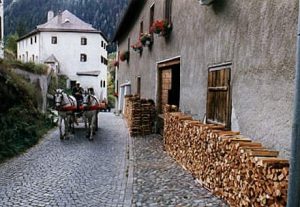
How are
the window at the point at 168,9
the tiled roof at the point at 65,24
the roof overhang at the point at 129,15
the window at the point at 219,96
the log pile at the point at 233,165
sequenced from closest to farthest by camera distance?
the log pile at the point at 233,165
the window at the point at 219,96
the window at the point at 168,9
the roof overhang at the point at 129,15
the tiled roof at the point at 65,24

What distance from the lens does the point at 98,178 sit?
7.97m

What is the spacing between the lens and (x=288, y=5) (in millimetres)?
5094

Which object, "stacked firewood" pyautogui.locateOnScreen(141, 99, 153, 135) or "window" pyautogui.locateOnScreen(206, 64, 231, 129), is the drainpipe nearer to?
"window" pyautogui.locateOnScreen(206, 64, 231, 129)

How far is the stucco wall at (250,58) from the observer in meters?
5.11

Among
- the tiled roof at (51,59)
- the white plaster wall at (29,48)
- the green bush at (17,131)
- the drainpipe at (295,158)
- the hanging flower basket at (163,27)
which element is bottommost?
the green bush at (17,131)

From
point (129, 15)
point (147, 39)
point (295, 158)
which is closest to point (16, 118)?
point (147, 39)

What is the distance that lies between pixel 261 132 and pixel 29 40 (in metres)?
59.1

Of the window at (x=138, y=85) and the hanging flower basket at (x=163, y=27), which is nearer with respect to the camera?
the hanging flower basket at (x=163, y=27)

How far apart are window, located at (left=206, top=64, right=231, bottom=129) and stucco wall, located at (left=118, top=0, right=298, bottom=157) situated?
212mm

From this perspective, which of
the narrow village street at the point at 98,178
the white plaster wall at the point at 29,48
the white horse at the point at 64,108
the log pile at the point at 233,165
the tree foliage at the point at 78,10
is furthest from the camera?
the tree foliage at the point at 78,10

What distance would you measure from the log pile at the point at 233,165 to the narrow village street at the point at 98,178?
259 mm

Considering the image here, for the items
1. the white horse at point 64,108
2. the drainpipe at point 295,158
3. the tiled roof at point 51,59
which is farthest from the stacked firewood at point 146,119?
the tiled roof at point 51,59

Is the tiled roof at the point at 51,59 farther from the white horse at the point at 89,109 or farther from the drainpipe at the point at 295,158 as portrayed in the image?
the drainpipe at the point at 295,158

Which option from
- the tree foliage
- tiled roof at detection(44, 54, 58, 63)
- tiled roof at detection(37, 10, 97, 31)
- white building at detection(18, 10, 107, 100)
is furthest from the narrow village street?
the tree foliage
